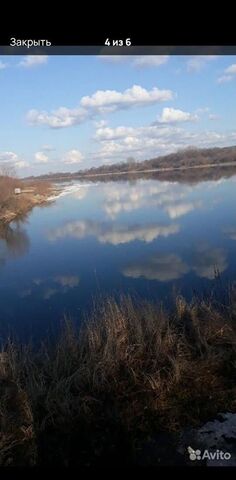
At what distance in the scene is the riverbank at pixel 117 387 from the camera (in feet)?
12.2

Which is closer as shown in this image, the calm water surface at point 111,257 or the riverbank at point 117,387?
the riverbank at point 117,387

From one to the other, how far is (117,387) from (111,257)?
7840 mm

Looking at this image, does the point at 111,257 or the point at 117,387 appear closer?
the point at 117,387

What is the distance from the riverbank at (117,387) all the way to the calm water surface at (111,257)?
7.21 ft

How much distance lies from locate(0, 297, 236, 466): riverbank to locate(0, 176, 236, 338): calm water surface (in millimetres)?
2198

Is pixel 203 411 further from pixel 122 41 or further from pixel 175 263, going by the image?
pixel 175 263

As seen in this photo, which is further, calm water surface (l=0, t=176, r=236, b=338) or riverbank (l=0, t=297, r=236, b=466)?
calm water surface (l=0, t=176, r=236, b=338)

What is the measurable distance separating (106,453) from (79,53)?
3.93m

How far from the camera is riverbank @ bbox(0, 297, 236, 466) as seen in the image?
373cm

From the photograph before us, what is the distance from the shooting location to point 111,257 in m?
12.2

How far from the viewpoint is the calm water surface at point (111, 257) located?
8.70 meters

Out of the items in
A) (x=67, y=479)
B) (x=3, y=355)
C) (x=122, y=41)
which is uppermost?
(x=122, y=41)

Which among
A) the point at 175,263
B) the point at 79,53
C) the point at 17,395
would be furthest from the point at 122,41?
the point at 175,263

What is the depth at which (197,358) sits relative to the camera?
15.8 ft
